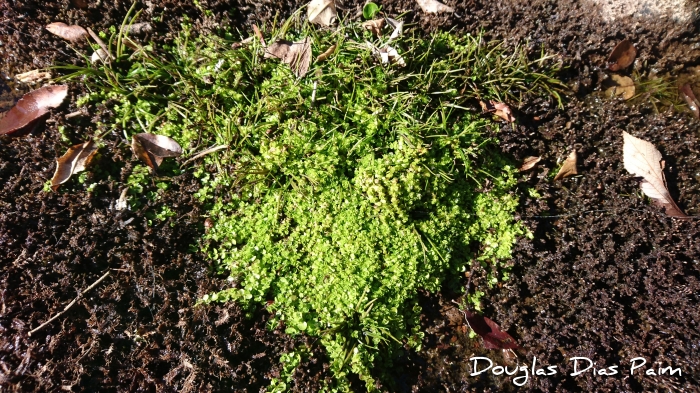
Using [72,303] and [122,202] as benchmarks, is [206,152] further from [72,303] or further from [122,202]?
[72,303]

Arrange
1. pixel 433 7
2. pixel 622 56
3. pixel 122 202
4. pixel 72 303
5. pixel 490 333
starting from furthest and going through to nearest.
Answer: pixel 622 56 → pixel 433 7 → pixel 490 333 → pixel 122 202 → pixel 72 303

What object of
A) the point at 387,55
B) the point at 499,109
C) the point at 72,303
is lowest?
the point at 72,303

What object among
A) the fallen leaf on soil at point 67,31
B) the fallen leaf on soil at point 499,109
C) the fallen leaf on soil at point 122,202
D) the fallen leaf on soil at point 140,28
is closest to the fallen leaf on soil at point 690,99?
the fallen leaf on soil at point 499,109

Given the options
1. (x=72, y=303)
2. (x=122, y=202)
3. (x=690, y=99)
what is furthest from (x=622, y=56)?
(x=72, y=303)

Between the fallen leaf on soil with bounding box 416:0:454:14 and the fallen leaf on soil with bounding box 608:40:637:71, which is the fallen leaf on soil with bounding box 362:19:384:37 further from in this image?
the fallen leaf on soil with bounding box 608:40:637:71

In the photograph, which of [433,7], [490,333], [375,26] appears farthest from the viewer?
[433,7]

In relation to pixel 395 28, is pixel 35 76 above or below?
below

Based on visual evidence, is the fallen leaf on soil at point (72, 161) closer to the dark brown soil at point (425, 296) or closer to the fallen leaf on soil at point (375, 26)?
the dark brown soil at point (425, 296)

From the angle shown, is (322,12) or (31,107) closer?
(31,107)
